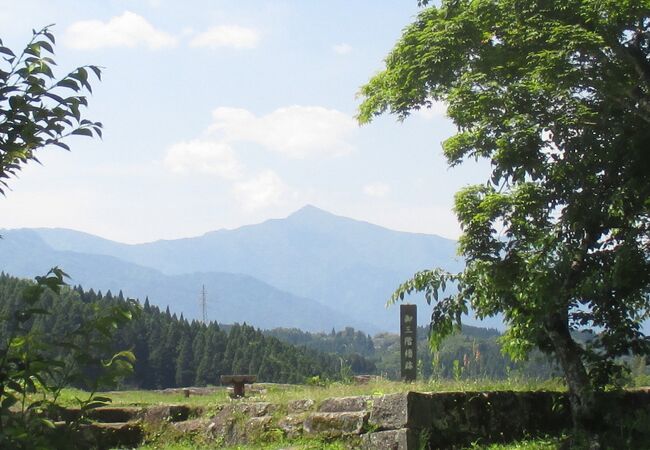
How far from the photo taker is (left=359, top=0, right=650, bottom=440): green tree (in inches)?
465

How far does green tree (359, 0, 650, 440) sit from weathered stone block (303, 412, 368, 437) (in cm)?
244

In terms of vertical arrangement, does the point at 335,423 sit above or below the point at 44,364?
below

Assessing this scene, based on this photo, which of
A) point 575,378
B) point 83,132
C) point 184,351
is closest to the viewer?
point 83,132

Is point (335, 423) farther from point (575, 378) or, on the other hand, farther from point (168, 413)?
point (575, 378)

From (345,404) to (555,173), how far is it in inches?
192

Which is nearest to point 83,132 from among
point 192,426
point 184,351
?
point 192,426

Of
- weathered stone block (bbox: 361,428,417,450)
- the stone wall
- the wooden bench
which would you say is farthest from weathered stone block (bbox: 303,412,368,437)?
the wooden bench

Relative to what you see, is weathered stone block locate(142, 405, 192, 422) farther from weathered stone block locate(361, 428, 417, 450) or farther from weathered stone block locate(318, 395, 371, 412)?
weathered stone block locate(361, 428, 417, 450)

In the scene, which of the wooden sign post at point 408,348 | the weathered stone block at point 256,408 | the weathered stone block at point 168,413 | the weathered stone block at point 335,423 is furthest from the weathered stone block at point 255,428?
the wooden sign post at point 408,348

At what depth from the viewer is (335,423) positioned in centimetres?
1066

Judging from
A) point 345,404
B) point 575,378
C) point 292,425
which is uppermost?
point 575,378

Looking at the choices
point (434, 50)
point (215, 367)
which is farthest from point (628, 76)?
point (215, 367)

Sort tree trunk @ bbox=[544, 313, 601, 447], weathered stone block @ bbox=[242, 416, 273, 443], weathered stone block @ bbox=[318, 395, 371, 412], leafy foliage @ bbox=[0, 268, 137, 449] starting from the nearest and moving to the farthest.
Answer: leafy foliage @ bbox=[0, 268, 137, 449]
weathered stone block @ bbox=[318, 395, 371, 412]
weathered stone block @ bbox=[242, 416, 273, 443]
tree trunk @ bbox=[544, 313, 601, 447]

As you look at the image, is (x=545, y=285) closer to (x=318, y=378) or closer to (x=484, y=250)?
(x=484, y=250)
